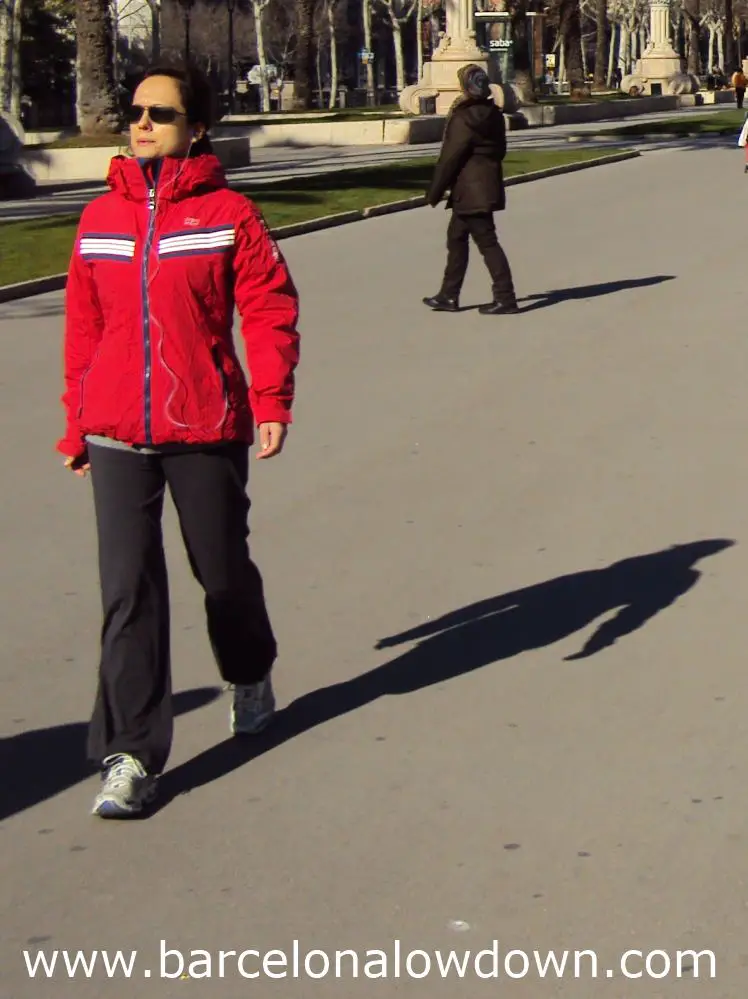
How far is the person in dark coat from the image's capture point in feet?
48.4

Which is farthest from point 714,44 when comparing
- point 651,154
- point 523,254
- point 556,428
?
point 556,428

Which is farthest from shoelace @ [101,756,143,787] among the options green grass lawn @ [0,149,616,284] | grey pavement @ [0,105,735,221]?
grey pavement @ [0,105,735,221]

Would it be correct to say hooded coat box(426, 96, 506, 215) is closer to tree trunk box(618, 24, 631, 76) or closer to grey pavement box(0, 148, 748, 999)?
grey pavement box(0, 148, 748, 999)

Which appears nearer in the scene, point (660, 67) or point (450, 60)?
point (450, 60)

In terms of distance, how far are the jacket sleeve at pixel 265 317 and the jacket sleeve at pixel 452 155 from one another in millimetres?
9816

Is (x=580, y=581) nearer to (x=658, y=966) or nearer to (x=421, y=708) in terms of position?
(x=421, y=708)

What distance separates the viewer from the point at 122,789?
5027 mm

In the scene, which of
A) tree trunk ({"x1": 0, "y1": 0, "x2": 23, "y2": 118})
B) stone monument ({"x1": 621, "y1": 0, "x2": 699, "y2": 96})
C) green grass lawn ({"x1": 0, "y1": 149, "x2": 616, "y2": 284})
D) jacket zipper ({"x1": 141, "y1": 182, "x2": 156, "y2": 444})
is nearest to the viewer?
jacket zipper ({"x1": 141, "y1": 182, "x2": 156, "y2": 444})

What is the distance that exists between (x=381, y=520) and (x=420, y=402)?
3049 mm

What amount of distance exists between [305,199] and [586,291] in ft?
33.1

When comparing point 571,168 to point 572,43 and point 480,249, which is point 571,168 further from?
point 572,43

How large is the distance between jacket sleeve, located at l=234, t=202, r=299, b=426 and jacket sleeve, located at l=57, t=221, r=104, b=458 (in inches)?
14.4

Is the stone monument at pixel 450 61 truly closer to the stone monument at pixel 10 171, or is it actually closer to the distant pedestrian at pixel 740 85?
the distant pedestrian at pixel 740 85

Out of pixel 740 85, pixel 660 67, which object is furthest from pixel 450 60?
pixel 660 67
